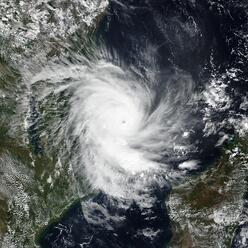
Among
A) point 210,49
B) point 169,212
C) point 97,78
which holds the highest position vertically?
point 210,49

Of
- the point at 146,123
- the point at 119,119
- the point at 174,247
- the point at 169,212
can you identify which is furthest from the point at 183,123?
the point at 174,247

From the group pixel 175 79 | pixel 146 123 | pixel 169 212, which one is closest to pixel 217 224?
pixel 169 212

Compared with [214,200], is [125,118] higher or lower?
higher

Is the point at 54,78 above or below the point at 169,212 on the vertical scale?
above

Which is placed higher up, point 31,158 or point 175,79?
point 175,79

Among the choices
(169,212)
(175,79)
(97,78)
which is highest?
(175,79)

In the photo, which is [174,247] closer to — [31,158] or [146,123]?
[146,123]

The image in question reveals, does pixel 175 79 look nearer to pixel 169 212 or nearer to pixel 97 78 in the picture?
pixel 97 78
